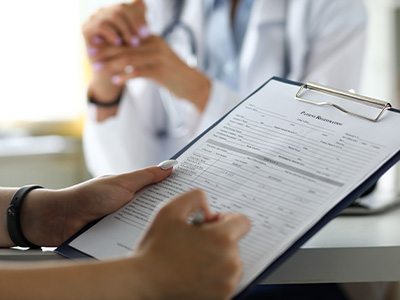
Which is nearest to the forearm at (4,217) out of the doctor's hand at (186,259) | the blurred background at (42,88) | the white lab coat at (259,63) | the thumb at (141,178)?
the thumb at (141,178)

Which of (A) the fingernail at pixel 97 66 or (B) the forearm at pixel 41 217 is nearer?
(B) the forearm at pixel 41 217

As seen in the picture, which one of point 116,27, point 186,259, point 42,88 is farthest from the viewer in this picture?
point 42,88

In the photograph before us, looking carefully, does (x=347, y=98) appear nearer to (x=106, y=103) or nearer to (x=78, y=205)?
(x=78, y=205)

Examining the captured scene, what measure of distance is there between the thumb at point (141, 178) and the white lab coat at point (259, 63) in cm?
85

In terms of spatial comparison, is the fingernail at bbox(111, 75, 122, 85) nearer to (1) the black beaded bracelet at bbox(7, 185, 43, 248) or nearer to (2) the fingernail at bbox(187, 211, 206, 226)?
(1) the black beaded bracelet at bbox(7, 185, 43, 248)

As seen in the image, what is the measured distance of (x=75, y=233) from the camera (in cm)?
83

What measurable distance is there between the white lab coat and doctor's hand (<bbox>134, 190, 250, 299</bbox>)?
3.37ft

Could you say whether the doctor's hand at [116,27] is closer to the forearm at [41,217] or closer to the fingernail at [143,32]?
the fingernail at [143,32]

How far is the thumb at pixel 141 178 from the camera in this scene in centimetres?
85

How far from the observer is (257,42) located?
1.73 meters

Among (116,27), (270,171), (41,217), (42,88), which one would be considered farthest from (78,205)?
(42,88)

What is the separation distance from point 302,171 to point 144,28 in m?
0.87

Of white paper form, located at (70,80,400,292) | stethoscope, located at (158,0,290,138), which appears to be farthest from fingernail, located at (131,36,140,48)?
white paper form, located at (70,80,400,292)

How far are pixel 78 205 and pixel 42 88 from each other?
1.94m
